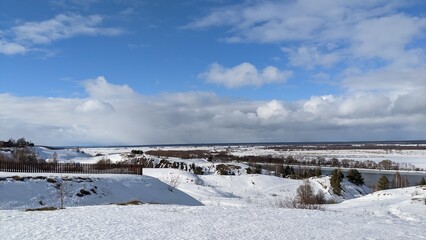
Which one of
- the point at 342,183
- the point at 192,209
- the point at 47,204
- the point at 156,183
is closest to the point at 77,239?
the point at 192,209

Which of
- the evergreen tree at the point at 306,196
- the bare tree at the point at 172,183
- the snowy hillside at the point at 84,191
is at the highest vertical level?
the snowy hillside at the point at 84,191

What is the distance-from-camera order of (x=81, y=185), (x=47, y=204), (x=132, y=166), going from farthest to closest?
1. (x=132, y=166)
2. (x=81, y=185)
3. (x=47, y=204)

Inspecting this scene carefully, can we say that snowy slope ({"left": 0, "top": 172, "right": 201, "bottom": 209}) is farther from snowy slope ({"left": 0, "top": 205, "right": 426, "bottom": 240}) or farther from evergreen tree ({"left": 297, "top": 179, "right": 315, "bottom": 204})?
snowy slope ({"left": 0, "top": 205, "right": 426, "bottom": 240})

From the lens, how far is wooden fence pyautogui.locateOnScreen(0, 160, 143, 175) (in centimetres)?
2712

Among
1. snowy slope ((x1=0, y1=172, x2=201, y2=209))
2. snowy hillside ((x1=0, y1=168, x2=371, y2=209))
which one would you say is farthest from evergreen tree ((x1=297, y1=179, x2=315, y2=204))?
snowy slope ((x1=0, y1=172, x2=201, y2=209))

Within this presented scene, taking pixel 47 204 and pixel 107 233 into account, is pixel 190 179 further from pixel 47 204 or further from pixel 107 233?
pixel 107 233

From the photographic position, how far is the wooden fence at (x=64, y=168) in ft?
89.0

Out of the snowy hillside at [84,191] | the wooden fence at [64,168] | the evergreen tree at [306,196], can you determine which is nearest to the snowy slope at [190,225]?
the snowy hillside at [84,191]

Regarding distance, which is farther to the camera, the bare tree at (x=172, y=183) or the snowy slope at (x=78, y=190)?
the bare tree at (x=172, y=183)

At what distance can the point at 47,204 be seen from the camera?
62.3 feet

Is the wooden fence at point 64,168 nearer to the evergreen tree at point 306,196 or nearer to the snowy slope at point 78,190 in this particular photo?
the snowy slope at point 78,190

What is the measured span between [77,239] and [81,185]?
51.0 ft

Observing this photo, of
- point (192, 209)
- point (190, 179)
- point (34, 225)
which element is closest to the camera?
point (34, 225)

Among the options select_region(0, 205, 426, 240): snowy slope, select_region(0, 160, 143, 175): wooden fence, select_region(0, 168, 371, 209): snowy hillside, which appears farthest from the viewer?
select_region(0, 160, 143, 175): wooden fence
